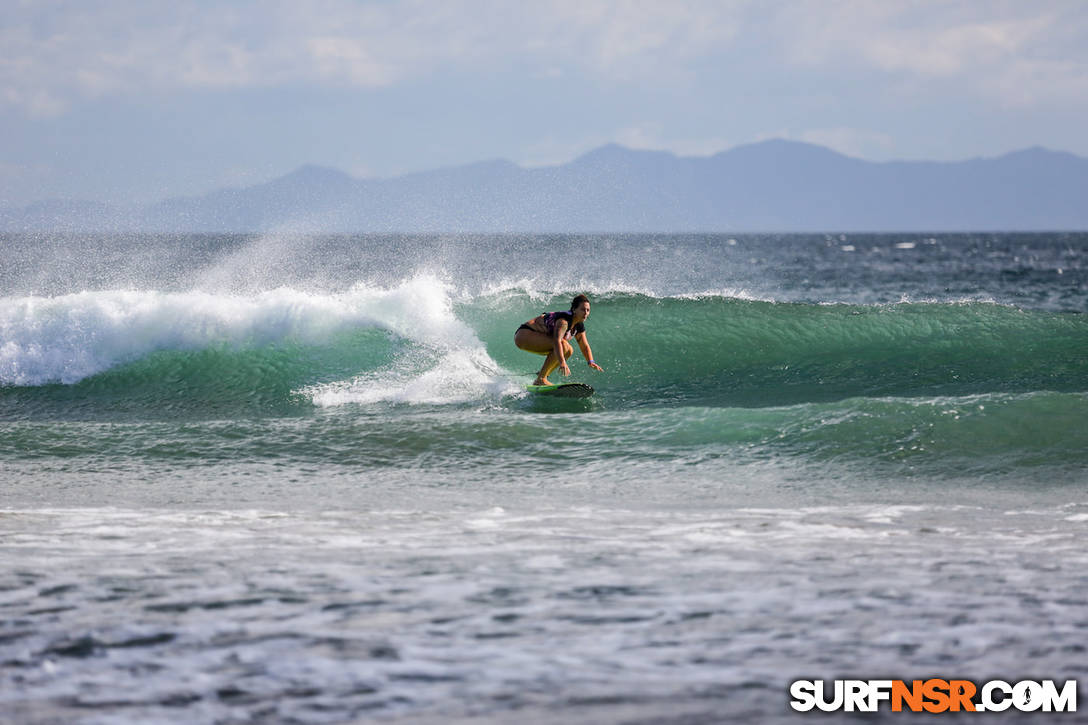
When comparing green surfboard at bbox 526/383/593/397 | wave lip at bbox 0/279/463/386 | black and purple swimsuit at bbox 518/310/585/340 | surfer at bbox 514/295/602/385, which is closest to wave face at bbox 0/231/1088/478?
wave lip at bbox 0/279/463/386

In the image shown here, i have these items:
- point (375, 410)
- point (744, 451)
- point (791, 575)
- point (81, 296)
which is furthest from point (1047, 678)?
point (81, 296)

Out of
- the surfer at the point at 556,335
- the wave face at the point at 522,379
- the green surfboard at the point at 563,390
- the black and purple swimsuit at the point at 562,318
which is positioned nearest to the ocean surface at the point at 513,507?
the wave face at the point at 522,379

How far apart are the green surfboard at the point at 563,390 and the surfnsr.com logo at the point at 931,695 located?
25.8 ft

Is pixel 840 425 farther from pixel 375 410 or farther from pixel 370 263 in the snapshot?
pixel 370 263

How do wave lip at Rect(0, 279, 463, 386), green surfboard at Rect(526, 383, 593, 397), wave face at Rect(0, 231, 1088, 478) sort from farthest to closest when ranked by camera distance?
wave lip at Rect(0, 279, 463, 386) → green surfboard at Rect(526, 383, 593, 397) → wave face at Rect(0, 231, 1088, 478)

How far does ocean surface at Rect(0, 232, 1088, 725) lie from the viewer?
395 cm

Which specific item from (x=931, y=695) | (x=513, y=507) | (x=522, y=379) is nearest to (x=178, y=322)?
(x=522, y=379)

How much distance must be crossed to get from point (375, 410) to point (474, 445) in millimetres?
2332

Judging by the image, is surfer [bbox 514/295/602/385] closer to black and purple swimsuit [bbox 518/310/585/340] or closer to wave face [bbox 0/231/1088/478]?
black and purple swimsuit [bbox 518/310/585/340]

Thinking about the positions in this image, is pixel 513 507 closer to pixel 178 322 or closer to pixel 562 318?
pixel 562 318

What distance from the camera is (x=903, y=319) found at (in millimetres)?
15625

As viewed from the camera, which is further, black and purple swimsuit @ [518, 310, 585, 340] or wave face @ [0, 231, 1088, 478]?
black and purple swimsuit @ [518, 310, 585, 340]

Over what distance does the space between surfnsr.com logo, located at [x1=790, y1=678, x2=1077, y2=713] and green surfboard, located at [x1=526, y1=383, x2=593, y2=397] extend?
787 cm

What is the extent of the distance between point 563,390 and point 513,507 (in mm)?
4521
